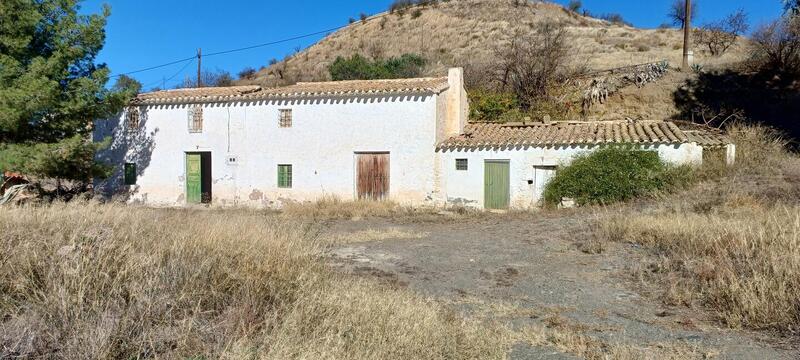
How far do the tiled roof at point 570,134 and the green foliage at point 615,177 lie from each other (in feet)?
1.93

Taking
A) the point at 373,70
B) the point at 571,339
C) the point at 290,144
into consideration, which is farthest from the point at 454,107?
the point at 571,339

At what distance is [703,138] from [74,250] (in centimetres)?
1812

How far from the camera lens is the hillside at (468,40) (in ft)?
112

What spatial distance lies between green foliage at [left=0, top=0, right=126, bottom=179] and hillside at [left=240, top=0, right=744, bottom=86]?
18758mm

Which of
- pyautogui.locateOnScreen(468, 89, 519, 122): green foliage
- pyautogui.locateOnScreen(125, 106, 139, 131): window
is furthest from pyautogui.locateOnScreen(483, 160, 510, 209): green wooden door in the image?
pyautogui.locateOnScreen(125, 106, 139, 131): window

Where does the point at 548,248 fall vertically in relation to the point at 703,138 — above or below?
below

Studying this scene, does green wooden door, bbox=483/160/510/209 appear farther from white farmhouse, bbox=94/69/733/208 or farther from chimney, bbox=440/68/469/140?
chimney, bbox=440/68/469/140

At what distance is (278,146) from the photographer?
62.8ft

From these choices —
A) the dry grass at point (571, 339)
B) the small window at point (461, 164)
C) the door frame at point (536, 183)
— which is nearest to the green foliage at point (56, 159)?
the small window at point (461, 164)

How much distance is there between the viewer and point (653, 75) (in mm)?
26625

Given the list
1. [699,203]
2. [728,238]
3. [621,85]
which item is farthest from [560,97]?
[728,238]

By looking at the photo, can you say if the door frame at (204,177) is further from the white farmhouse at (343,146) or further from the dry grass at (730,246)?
the dry grass at (730,246)

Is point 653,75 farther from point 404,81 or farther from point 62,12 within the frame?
point 62,12

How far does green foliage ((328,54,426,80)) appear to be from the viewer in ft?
105
